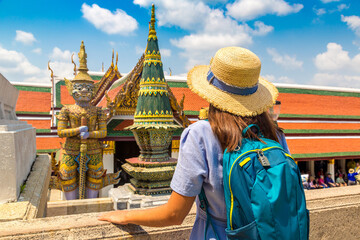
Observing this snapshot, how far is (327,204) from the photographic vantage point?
7.82 ft

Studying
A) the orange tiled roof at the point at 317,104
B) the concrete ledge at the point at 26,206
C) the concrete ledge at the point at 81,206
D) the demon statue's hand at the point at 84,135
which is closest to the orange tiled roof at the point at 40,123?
the demon statue's hand at the point at 84,135

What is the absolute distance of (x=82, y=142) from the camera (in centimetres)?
501

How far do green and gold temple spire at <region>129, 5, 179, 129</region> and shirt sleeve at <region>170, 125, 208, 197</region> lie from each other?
262 cm

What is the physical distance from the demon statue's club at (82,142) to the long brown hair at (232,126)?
406 cm

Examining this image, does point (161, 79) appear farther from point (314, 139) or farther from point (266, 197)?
point (314, 139)

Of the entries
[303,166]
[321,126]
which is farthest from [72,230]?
[303,166]

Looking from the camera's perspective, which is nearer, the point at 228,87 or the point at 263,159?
the point at 263,159

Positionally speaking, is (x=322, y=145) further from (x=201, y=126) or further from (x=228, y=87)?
(x=201, y=126)

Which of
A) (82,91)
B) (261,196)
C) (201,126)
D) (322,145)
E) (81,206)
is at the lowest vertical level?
(322,145)

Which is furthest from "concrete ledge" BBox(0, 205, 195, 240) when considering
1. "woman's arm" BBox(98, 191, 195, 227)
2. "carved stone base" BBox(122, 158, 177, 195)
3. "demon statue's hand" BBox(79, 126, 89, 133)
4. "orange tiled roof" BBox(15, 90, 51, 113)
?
"orange tiled roof" BBox(15, 90, 51, 113)

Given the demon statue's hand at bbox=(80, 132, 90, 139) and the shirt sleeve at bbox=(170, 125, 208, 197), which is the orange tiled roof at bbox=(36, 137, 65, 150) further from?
the shirt sleeve at bbox=(170, 125, 208, 197)

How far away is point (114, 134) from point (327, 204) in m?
7.79

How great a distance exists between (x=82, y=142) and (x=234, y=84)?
432 cm

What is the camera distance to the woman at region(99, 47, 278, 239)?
1101 millimetres
